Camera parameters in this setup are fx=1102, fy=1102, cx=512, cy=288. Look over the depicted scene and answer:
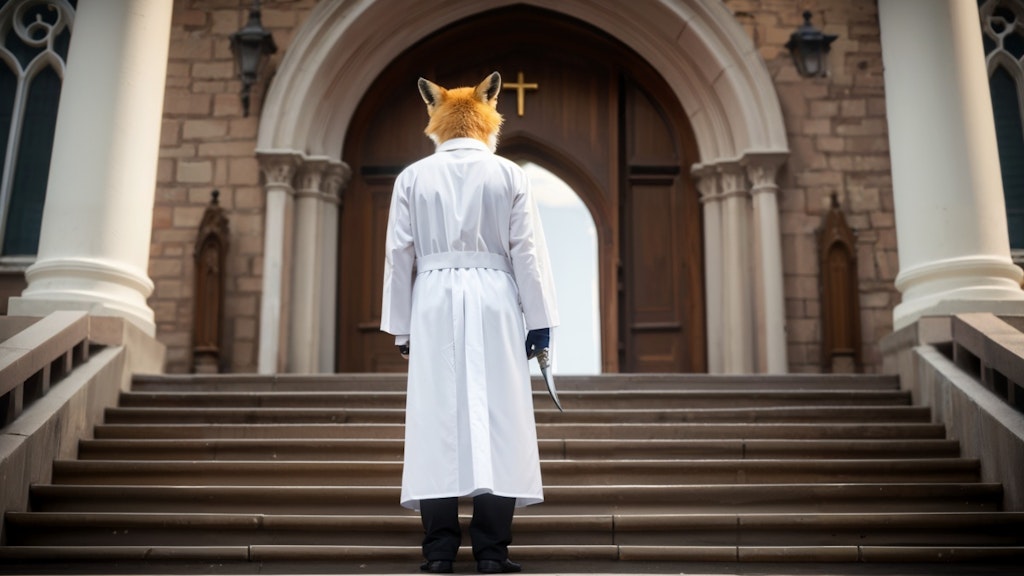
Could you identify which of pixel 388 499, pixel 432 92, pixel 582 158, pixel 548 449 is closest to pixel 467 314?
pixel 432 92

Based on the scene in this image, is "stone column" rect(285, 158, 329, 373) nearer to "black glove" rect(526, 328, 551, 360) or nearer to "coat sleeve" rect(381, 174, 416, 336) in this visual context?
"coat sleeve" rect(381, 174, 416, 336)

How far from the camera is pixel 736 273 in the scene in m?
9.40

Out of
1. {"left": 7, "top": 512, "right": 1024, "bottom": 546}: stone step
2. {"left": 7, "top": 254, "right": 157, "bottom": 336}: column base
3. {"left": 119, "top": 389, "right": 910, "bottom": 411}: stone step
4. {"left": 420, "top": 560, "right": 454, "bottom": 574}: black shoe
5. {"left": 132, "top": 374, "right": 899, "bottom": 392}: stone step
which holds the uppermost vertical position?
{"left": 7, "top": 254, "right": 157, "bottom": 336}: column base

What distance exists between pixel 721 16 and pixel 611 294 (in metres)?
2.60

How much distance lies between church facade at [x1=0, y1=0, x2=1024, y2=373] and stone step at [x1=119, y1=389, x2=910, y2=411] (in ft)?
9.28

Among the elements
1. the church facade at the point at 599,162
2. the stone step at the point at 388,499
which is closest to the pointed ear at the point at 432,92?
the stone step at the point at 388,499

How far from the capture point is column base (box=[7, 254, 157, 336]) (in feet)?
20.1

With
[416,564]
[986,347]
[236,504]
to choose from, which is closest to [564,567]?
[416,564]

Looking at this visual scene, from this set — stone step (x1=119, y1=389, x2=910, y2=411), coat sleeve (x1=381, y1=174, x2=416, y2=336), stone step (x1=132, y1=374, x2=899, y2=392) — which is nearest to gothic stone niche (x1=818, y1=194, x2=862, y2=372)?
stone step (x1=132, y1=374, x2=899, y2=392)

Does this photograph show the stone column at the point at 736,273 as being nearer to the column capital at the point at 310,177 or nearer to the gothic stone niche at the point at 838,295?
the gothic stone niche at the point at 838,295

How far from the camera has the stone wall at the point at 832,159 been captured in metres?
9.25

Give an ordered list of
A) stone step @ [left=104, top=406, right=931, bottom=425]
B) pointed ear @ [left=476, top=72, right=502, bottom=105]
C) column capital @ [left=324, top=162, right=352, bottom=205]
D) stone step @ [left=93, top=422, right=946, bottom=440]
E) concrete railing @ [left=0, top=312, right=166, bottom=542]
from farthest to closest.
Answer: column capital @ [left=324, top=162, right=352, bottom=205] < stone step @ [left=104, top=406, right=931, bottom=425] < stone step @ [left=93, top=422, right=946, bottom=440] < concrete railing @ [left=0, top=312, right=166, bottom=542] < pointed ear @ [left=476, top=72, right=502, bottom=105]

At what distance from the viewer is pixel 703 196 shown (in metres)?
9.80

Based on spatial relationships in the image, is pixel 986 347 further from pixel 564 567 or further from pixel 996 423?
pixel 564 567
